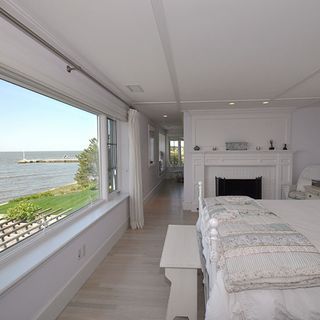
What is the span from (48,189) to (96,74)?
135 centimetres

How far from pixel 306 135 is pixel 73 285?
532 centimetres

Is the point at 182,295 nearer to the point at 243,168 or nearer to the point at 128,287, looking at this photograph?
the point at 128,287

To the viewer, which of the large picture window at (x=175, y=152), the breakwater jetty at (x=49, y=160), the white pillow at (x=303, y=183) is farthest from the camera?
the large picture window at (x=175, y=152)

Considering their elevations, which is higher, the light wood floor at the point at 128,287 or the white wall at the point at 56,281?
the white wall at the point at 56,281

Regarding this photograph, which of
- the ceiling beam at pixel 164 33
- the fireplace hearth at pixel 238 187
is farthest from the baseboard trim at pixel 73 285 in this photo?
the fireplace hearth at pixel 238 187

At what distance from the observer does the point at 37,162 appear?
212cm

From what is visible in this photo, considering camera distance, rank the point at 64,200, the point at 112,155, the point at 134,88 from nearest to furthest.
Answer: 1. the point at 64,200
2. the point at 134,88
3. the point at 112,155

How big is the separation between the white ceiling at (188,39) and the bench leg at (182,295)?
185 cm

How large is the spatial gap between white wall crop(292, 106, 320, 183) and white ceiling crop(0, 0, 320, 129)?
229 cm

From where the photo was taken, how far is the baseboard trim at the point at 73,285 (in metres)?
1.86

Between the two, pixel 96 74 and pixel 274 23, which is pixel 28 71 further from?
pixel 274 23

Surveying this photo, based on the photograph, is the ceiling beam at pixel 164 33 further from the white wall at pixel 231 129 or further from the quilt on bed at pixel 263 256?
the white wall at pixel 231 129

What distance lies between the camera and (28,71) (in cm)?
165

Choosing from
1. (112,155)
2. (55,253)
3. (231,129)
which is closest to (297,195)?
(231,129)
